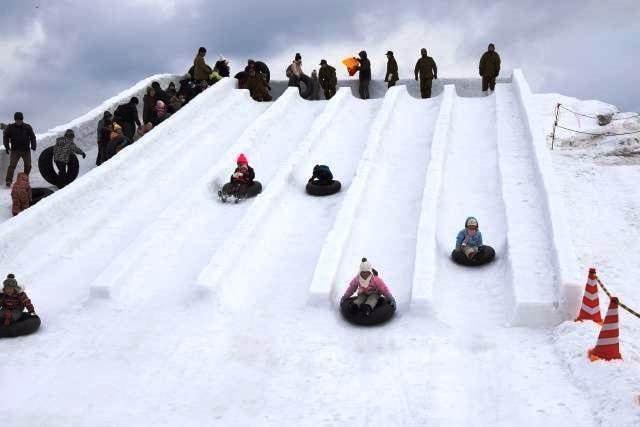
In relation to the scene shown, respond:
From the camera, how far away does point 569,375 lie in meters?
8.38

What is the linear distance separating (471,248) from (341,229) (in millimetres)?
2281

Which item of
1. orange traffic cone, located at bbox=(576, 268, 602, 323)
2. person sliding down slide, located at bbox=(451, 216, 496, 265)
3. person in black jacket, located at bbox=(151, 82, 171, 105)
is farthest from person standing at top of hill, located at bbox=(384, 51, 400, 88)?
orange traffic cone, located at bbox=(576, 268, 602, 323)

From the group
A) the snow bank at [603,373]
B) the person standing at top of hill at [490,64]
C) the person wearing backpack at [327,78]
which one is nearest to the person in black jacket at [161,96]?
the person wearing backpack at [327,78]

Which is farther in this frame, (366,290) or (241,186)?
(241,186)

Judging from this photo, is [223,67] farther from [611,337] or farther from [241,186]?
[611,337]

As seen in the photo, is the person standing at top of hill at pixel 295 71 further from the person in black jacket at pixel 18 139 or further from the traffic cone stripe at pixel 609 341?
the traffic cone stripe at pixel 609 341

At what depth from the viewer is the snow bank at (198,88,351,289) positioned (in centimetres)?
1117

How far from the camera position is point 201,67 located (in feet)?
74.2

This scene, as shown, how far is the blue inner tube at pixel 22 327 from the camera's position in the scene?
10.3 metres

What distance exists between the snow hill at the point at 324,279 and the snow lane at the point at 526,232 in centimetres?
4

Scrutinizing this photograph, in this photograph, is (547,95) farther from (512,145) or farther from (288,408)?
(288,408)

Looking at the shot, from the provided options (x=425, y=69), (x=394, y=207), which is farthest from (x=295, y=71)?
(x=394, y=207)


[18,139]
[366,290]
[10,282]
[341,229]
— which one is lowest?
[10,282]

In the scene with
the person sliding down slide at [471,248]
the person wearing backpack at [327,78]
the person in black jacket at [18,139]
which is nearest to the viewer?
the person sliding down slide at [471,248]
